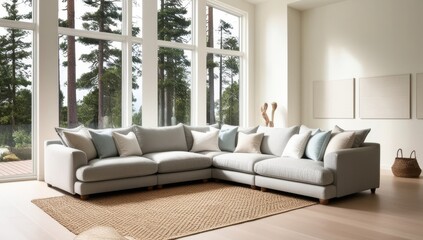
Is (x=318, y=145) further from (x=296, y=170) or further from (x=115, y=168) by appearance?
(x=115, y=168)

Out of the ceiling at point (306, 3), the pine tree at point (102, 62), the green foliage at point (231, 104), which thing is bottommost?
the green foliage at point (231, 104)

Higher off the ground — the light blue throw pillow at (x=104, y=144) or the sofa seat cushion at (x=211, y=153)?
the light blue throw pillow at (x=104, y=144)

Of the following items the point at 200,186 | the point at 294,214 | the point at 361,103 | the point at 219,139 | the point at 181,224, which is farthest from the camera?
the point at 361,103

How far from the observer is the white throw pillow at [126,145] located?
529 cm

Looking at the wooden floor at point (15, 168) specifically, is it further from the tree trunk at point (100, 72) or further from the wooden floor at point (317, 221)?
the tree trunk at point (100, 72)

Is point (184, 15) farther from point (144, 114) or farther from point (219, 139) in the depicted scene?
point (219, 139)

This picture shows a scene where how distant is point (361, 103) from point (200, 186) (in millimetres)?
3758

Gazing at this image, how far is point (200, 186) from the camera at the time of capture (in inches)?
212

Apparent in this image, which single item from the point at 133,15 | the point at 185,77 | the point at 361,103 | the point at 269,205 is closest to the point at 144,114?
the point at 185,77

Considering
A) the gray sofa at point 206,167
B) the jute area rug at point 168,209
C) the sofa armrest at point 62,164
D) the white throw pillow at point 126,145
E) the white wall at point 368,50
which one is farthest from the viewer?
the white wall at point 368,50

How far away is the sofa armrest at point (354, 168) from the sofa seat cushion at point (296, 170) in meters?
0.12

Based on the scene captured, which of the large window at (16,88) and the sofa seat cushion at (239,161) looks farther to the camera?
the large window at (16,88)

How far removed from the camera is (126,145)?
17.5 feet

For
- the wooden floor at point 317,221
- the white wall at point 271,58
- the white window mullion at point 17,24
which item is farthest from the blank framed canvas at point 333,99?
the white window mullion at point 17,24
